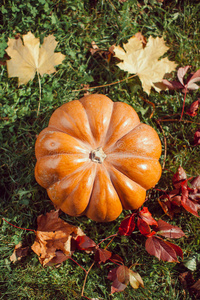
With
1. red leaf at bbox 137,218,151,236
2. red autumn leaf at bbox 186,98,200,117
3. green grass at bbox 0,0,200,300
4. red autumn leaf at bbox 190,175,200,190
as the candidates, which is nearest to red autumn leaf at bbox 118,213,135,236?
red leaf at bbox 137,218,151,236

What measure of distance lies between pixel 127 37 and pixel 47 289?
3147 millimetres

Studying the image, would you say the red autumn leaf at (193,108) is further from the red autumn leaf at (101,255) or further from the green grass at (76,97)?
the red autumn leaf at (101,255)

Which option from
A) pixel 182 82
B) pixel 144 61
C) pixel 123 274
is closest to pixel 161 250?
pixel 123 274

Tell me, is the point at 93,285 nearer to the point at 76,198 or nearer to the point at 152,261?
the point at 152,261

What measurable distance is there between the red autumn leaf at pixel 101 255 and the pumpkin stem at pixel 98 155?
1151 millimetres

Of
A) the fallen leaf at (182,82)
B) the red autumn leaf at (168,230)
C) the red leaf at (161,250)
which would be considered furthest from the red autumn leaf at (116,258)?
the fallen leaf at (182,82)

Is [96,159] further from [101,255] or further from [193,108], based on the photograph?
[193,108]

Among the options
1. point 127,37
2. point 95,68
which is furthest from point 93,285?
point 127,37

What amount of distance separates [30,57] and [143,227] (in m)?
2.20

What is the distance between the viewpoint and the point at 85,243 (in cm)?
295

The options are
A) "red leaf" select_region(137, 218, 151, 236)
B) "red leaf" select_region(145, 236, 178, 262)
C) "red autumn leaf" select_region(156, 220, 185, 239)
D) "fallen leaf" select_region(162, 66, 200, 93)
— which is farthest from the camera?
"fallen leaf" select_region(162, 66, 200, 93)

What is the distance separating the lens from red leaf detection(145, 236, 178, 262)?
2.80m

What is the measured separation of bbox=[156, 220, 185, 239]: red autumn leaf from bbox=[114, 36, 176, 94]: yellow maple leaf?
1503mm

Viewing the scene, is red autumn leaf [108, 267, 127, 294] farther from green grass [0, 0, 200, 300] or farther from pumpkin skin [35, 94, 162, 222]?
pumpkin skin [35, 94, 162, 222]
